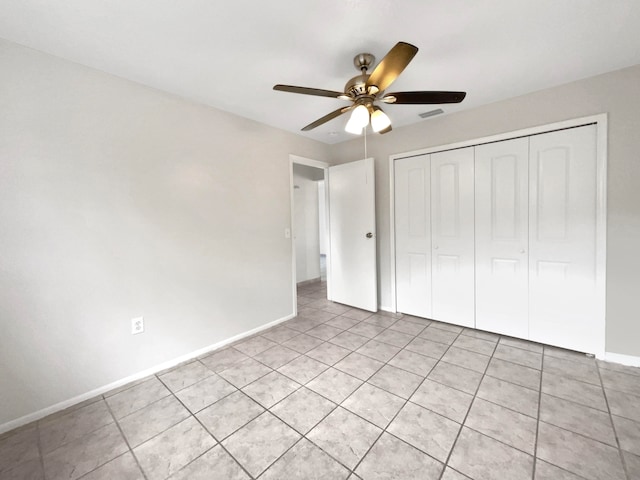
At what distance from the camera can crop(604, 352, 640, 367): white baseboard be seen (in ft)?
6.87

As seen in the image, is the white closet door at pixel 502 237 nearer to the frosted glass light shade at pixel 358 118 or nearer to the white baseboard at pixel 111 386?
the frosted glass light shade at pixel 358 118

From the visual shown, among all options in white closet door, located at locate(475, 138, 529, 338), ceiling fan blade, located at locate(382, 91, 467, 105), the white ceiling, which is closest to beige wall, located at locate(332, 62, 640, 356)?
the white ceiling

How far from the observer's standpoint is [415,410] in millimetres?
→ 1688

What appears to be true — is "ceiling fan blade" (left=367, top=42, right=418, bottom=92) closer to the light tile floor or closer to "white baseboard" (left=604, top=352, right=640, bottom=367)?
the light tile floor

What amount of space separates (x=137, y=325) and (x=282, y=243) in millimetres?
1606

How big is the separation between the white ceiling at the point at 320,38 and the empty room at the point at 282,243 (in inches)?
0.7

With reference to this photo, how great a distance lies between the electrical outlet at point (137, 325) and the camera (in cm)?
208

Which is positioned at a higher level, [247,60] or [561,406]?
[247,60]

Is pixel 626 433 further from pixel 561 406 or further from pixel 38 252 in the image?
pixel 38 252

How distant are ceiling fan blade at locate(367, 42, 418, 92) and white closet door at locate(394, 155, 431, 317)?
1621 millimetres

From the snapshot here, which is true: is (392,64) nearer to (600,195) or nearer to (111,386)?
(600,195)

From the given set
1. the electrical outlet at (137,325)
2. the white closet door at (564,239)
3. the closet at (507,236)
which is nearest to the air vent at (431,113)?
the closet at (507,236)

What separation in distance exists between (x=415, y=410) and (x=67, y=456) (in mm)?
1955

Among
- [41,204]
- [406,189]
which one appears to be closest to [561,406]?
[406,189]
